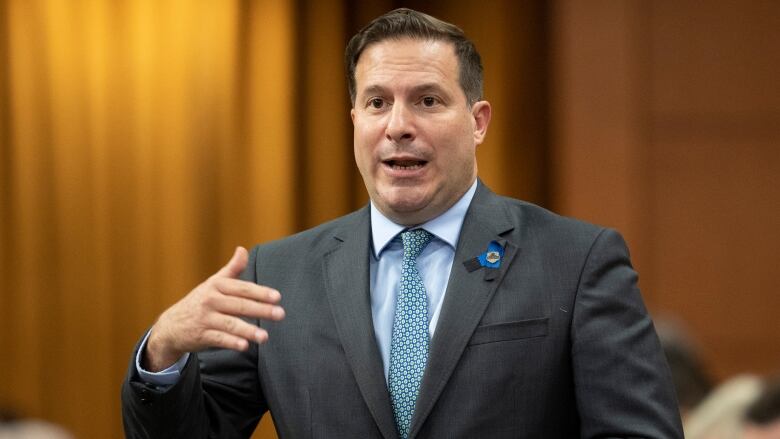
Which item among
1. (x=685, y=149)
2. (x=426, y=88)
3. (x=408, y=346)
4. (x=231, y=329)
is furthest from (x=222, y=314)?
(x=685, y=149)

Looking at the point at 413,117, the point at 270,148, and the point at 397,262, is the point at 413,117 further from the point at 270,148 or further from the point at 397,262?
the point at 270,148

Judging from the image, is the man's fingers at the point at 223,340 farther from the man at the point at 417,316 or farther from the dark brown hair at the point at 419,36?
the dark brown hair at the point at 419,36

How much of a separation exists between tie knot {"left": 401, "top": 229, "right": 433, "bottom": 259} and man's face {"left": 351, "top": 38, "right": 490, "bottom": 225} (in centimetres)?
2

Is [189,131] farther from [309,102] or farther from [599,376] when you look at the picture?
[599,376]

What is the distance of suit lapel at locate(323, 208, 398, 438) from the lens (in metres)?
1.86

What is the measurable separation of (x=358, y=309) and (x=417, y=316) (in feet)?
0.31

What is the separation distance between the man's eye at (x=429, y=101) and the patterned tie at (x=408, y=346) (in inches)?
10.4

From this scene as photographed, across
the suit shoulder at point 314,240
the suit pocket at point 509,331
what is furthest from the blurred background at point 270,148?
the suit pocket at point 509,331

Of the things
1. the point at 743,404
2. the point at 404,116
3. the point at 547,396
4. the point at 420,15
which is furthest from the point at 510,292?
the point at 743,404

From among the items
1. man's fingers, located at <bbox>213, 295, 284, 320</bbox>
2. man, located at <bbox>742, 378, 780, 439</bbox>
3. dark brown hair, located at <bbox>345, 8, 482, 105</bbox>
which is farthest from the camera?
man, located at <bbox>742, 378, 780, 439</bbox>

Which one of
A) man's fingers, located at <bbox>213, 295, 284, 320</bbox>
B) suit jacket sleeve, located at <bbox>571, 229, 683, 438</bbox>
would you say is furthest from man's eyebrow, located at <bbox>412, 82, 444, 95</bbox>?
man's fingers, located at <bbox>213, 295, 284, 320</bbox>

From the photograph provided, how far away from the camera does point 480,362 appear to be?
185cm

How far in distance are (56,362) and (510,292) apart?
11.0 ft

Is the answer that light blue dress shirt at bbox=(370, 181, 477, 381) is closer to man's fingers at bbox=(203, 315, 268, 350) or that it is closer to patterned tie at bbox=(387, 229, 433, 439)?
patterned tie at bbox=(387, 229, 433, 439)
